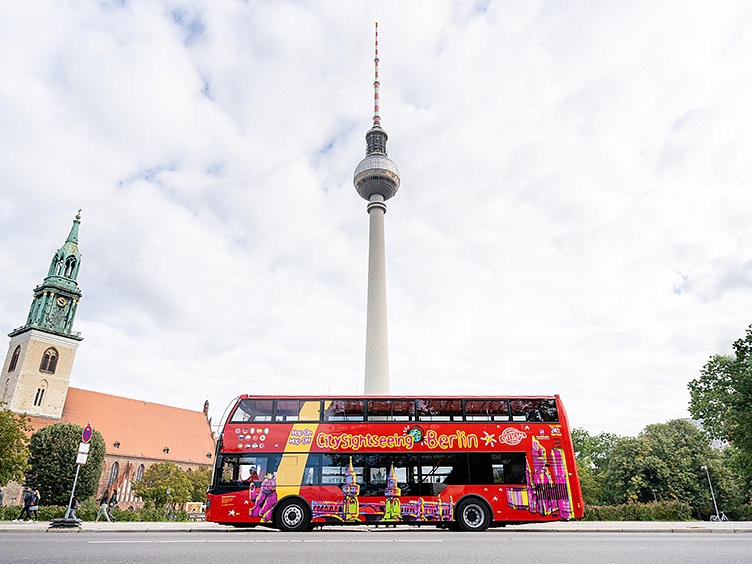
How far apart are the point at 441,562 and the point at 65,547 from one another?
25.0 ft

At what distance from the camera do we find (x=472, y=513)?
52.5 ft

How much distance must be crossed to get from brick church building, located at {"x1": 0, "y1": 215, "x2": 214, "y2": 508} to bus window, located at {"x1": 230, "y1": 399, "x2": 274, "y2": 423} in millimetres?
55385

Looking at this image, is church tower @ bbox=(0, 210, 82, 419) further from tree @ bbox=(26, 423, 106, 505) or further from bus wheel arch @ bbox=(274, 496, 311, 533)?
bus wheel arch @ bbox=(274, 496, 311, 533)

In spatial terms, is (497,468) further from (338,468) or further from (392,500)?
(338,468)

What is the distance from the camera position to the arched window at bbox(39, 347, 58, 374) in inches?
2525

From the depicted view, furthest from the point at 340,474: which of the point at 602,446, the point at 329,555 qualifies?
the point at 602,446

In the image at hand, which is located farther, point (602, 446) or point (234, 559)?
point (602, 446)

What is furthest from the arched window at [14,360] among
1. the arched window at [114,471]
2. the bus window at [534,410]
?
the bus window at [534,410]

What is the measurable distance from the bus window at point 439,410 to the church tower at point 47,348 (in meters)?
62.9

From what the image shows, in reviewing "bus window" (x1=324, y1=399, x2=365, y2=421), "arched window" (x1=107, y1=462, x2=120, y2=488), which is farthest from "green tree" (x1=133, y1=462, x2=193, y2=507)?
"bus window" (x1=324, y1=399, x2=365, y2=421)

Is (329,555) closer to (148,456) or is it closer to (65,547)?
(65,547)

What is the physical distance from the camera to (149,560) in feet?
26.1

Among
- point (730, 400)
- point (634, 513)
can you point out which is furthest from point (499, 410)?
point (730, 400)

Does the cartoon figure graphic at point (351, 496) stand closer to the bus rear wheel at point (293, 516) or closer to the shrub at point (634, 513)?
the bus rear wheel at point (293, 516)
